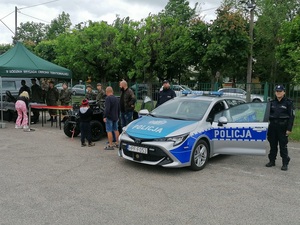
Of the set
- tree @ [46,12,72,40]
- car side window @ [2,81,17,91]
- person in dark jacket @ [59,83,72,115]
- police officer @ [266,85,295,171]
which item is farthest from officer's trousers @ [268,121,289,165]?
tree @ [46,12,72,40]

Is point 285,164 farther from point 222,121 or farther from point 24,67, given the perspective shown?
point 24,67

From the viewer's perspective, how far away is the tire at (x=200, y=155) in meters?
6.07

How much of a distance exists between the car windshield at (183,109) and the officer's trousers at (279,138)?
1446 mm

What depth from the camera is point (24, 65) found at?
40.5 ft

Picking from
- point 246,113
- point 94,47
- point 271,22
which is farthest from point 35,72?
point 271,22

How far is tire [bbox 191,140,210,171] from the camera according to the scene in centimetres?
607

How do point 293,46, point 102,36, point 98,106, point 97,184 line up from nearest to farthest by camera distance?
point 97,184 < point 98,106 < point 293,46 < point 102,36

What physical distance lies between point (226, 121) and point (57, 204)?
12.1 feet

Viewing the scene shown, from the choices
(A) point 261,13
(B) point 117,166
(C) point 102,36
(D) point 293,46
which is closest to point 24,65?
(B) point 117,166

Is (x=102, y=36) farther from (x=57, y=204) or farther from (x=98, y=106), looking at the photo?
(x=57, y=204)

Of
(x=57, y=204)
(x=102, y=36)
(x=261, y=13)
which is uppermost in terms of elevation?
(x=261, y=13)

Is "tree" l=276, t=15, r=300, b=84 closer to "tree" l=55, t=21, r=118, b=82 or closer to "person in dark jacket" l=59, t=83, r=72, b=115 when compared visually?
"tree" l=55, t=21, r=118, b=82

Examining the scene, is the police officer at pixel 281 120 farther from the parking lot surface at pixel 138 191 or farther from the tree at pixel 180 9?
the tree at pixel 180 9

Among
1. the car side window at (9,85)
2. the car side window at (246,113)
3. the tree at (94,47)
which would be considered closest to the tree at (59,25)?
the tree at (94,47)
